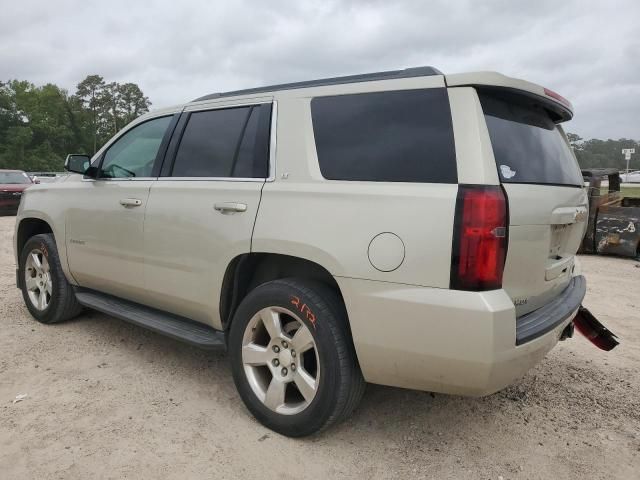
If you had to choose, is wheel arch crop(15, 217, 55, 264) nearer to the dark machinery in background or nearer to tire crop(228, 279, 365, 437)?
tire crop(228, 279, 365, 437)

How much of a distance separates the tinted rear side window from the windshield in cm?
1699

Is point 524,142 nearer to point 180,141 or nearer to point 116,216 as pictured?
point 180,141

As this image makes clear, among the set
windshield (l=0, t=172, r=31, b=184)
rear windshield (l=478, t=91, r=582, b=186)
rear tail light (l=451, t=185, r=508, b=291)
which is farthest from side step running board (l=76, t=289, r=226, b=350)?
windshield (l=0, t=172, r=31, b=184)

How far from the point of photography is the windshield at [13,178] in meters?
16.3

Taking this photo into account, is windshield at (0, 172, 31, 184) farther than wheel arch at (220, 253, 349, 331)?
Yes

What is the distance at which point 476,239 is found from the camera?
212 centimetres

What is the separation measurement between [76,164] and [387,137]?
2772 mm

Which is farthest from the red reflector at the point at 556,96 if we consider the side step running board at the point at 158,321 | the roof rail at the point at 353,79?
the side step running board at the point at 158,321

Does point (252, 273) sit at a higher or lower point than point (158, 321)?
higher

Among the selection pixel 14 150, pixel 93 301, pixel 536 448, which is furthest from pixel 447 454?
pixel 14 150

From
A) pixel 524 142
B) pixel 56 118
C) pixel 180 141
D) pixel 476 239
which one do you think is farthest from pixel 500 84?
pixel 56 118

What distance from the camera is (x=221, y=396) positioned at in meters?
3.19

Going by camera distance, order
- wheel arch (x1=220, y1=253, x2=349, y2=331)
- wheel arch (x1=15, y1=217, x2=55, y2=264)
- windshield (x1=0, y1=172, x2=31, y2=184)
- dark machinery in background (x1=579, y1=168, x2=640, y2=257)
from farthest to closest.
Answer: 1. windshield (x1=0, y1=172, x2=31, y2=184)
2. dark machinery in background (x1=579, y1=168, x2=640, y2=257)
3. wheel arch (x1=15, y1=217, x2=55, y2=264)
4. wheel arch (x1=220, y1=253, x2=349, y2=331)

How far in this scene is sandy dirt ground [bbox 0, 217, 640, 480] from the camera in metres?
2.46
